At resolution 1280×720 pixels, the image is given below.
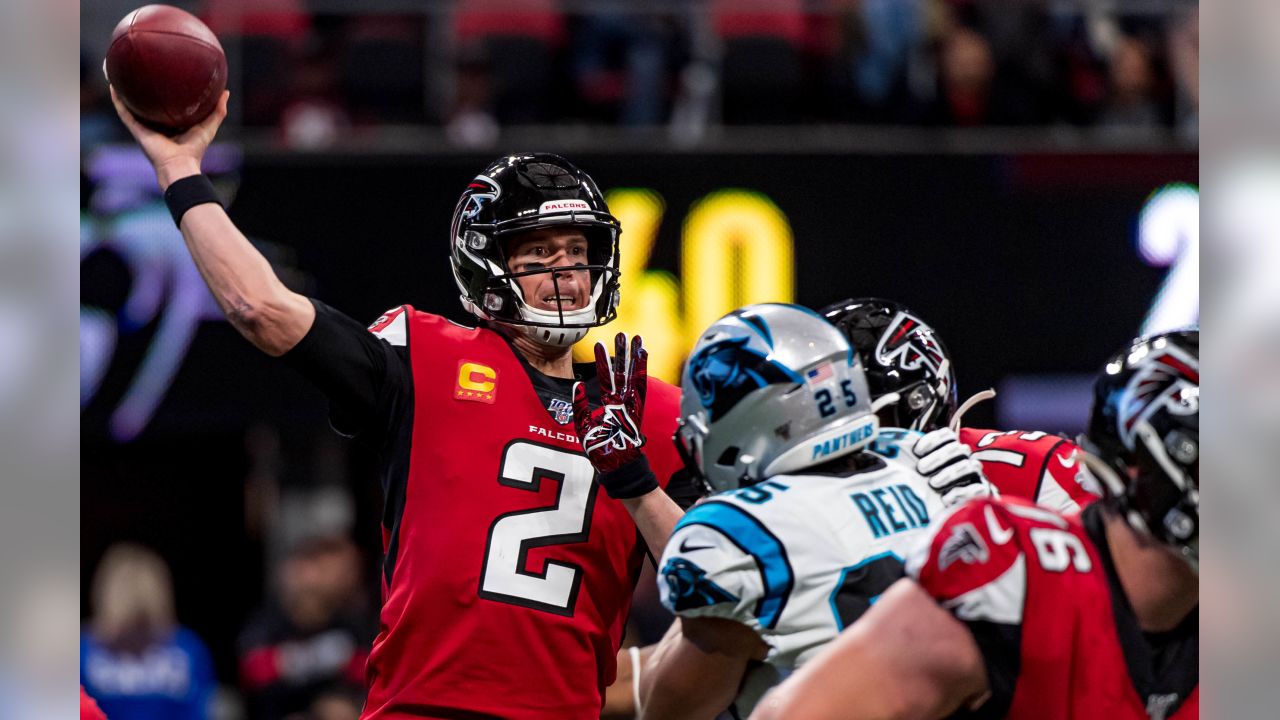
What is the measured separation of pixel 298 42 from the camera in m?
9.59

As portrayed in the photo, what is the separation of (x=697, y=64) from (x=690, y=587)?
23.0ft

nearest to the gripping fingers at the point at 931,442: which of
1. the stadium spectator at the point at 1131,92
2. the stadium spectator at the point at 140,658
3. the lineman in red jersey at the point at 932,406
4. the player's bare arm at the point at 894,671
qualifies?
the lineman in red jersey at the point at 932,406

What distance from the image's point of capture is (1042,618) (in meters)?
2.16

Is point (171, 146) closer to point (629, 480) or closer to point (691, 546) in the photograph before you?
point (629, 480)

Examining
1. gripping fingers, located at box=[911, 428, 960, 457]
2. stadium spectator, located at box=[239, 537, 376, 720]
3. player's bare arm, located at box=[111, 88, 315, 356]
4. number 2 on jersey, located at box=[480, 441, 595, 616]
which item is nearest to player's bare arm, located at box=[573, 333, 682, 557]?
number 2 on jersey, located at box=[480, 441, 595, 616]

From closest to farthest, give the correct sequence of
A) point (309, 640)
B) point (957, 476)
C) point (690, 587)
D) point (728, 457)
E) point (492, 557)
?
point (690, 587) → point (728, 457) → point (957, 476) → point (492, 557) → point (309, 640)

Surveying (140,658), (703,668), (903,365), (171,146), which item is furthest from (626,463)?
(140,658)

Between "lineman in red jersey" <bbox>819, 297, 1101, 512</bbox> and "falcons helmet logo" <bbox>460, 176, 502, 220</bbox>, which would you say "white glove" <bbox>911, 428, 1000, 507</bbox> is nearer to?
"lineman in red jersey" <bbox>819, 297, 1101, 512</bbox>

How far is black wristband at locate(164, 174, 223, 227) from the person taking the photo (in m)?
3.27

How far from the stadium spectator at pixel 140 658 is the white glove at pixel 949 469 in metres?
6.80
